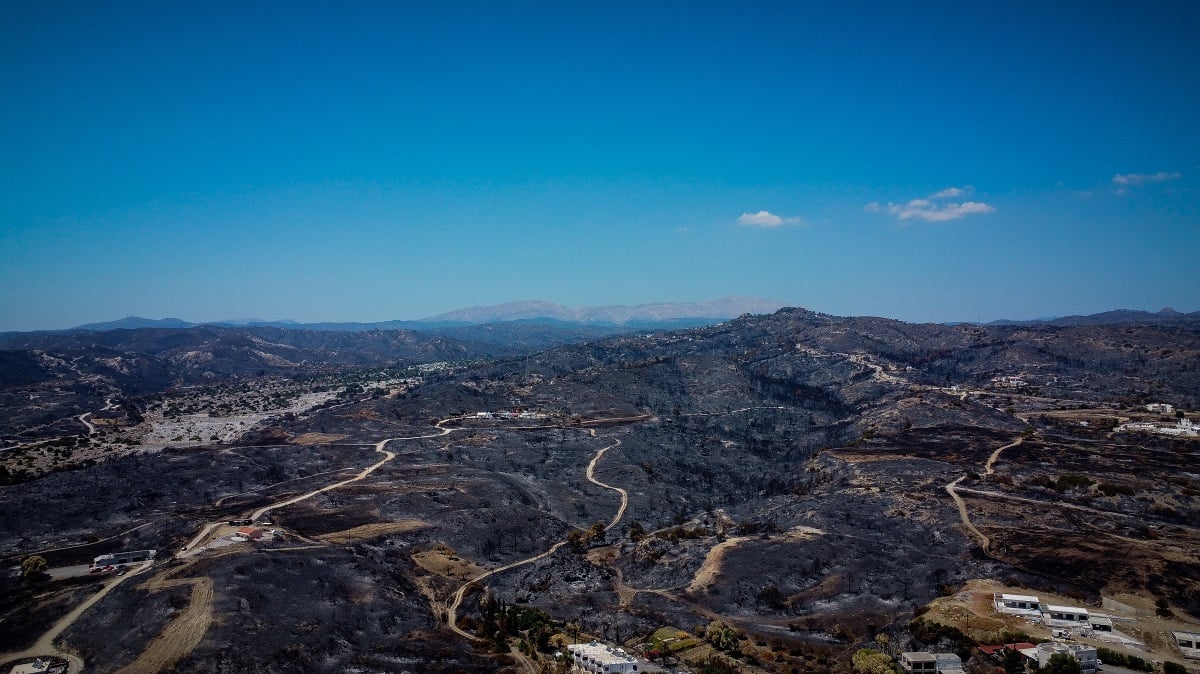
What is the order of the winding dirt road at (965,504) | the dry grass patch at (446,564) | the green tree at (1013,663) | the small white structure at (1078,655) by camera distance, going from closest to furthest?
the small white structure at (1078,655), the green tree at (1013,663), the winding dirt road at (965,504), the dry grass patch at (446,564)

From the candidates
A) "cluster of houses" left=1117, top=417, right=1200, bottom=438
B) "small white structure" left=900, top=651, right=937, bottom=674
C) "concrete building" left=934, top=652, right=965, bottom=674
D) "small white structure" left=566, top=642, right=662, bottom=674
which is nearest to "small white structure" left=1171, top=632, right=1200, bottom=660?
"concrete building" left=934, top=652, right=965, bottom=674

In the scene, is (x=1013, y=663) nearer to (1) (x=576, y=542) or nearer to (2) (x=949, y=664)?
(2) (x=949, y=664)

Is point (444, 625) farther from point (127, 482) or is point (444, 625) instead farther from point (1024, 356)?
point (1024, 356)

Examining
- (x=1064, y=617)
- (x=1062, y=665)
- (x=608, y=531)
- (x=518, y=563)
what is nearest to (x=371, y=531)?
(x=518, y=563)

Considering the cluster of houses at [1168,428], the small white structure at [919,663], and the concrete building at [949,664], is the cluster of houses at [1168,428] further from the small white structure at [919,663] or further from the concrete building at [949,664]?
the small white structure at [919,663]

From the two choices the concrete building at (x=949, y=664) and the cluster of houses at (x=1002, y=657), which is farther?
the concrete building at (x=949, y=664)

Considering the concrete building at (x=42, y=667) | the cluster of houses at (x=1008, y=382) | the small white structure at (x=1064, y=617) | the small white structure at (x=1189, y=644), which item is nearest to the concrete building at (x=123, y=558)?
the concrete building at (x=42, y=667)

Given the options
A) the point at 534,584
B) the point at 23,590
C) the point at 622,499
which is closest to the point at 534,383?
the point at 622,499
